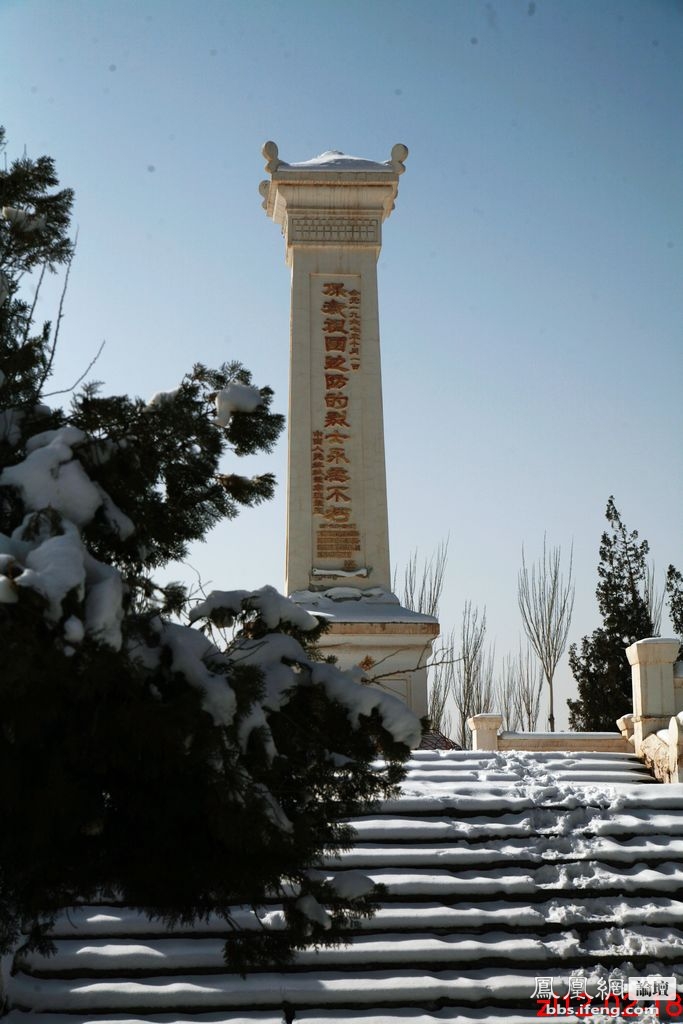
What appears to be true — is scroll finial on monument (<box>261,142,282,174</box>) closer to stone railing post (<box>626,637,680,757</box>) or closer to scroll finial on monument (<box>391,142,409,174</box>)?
scroll finial on monument (<box>391,142,409,174</box>)

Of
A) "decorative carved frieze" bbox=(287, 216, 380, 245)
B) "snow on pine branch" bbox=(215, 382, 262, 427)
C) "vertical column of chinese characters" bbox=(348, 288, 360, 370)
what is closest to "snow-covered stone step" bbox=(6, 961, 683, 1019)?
"snow on pine branch" bbox=(215, 382, 262, 427)

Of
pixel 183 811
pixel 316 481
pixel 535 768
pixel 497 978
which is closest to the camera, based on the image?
pixel 183 811

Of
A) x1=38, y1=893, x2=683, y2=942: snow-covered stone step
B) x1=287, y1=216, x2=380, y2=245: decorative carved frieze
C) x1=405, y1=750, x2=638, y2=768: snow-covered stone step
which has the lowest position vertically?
x1=38, y1=893, x2=683, y2=942: snow-covered stone step

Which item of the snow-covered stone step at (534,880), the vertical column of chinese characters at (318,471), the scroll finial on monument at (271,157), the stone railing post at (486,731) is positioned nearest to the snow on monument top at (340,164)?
the scroll finial on monument at (271,157)

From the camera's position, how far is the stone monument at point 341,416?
10.4 m

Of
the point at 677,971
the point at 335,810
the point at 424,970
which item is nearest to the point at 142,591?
the point at 335,810

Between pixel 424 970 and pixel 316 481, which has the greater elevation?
pixel 316 481

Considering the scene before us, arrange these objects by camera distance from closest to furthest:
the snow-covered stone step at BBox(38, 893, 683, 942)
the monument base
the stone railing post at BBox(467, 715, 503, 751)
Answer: the snow-covered stone step at BBox(38, 893, 683, 942), the stone railing post at BBox(467, 715, 503, 751), the monument base

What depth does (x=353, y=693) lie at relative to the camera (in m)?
2.99

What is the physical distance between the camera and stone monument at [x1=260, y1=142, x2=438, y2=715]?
408 inches

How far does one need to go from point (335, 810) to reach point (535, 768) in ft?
13.8

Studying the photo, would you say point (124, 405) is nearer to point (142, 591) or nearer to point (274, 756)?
point (142, 591)

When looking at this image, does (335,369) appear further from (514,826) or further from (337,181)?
(514,826)

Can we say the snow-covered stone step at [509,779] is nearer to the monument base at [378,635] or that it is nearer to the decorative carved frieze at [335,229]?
the monument base at [378,635]
